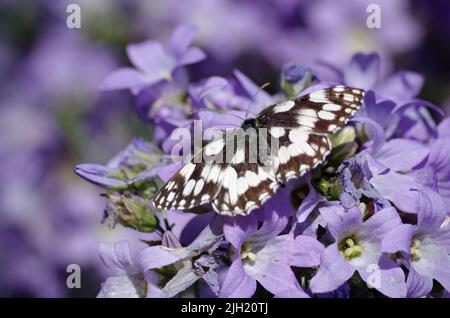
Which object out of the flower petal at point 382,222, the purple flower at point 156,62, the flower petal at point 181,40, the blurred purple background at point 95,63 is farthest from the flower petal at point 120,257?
the blurred purple background at point 95,63

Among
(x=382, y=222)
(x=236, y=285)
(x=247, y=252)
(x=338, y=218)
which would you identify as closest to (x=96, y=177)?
(x=247, y=252)

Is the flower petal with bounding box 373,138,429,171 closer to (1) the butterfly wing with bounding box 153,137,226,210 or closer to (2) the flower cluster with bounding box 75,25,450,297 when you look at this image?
(2) the flower cluster with bounding box 75,25,450,297

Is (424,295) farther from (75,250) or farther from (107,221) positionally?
(75,250)

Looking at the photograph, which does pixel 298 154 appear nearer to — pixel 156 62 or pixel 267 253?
pixel 267 253

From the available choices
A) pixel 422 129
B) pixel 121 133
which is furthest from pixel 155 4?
pixel 422 129

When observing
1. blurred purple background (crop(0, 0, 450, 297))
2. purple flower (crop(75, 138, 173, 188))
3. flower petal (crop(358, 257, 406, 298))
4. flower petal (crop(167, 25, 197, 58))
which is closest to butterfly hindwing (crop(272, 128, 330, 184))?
flower petal (crop(358, 257, 406, 298))
